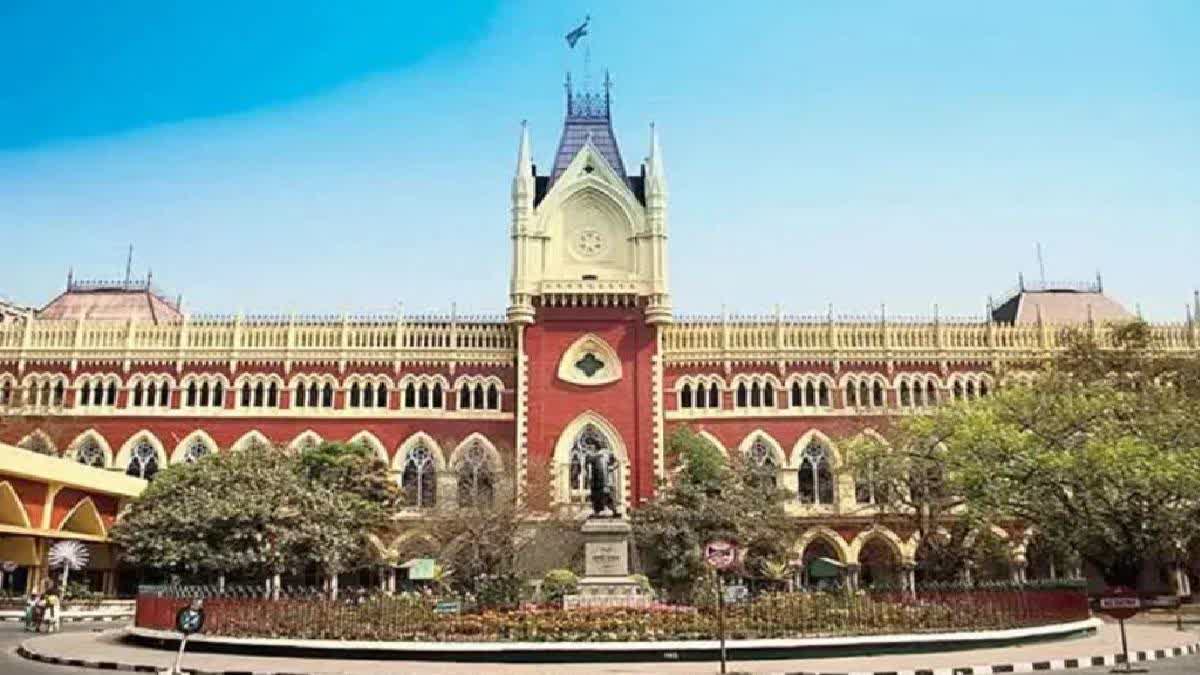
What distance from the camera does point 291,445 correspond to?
159 ft

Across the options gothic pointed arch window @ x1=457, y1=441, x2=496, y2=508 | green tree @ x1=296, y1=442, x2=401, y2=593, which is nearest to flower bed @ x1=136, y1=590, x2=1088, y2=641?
green tree @ x1=296, y1=442, x2=401, y2=593

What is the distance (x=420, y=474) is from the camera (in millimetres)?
48688

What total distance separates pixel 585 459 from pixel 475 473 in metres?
4.83

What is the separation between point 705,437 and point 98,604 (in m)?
24.9

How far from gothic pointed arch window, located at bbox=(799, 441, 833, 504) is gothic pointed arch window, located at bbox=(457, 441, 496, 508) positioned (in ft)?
45.6

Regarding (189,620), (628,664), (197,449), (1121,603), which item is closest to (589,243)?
(197,449)

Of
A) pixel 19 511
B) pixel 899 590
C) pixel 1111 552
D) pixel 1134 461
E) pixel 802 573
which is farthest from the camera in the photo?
pixel 802 573

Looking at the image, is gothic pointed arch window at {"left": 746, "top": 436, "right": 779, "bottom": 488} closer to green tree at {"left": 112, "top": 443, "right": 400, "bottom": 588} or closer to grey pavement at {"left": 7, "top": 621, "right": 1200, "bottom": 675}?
green tree at {"left": 112, "top": 443, "right": 400, "bottom": 588}

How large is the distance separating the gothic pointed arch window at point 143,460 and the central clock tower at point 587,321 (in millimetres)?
16466

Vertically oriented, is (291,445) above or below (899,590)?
above

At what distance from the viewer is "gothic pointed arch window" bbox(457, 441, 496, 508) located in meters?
45.3

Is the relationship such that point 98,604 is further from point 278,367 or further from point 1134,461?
point 1134,461

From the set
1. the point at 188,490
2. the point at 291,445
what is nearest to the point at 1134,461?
the point at 188,490

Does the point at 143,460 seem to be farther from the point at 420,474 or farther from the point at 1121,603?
the point at 1121,603
